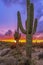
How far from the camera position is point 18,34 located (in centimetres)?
2325

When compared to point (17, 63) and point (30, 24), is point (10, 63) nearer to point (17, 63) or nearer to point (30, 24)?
point (17, 63)

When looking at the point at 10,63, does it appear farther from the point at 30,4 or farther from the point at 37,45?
the point at 37,45

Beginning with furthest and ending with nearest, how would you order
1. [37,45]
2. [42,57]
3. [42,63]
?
1. [37,45]
2. [42,57]
3. [42,63]

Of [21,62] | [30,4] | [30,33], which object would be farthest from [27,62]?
[30,4]

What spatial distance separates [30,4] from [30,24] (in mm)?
1471

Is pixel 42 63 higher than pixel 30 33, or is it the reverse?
pixel 30 33

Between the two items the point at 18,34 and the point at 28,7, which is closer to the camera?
the point at 28,7

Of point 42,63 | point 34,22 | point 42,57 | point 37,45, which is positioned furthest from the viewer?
point 37,45

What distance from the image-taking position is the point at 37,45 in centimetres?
3469

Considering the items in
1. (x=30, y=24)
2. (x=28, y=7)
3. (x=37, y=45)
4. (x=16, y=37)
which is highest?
(x=28, y=7)

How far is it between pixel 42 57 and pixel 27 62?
5.45 m

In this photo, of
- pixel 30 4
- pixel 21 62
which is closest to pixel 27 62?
pixel 21 62

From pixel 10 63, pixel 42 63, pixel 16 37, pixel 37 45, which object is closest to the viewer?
pixel 10 63

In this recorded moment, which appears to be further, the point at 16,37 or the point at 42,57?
the point at 16,37
